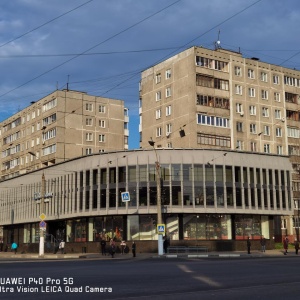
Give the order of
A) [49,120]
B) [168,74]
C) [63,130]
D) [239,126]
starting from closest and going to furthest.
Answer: [239,126], [168,74], [63,130], [49,120]

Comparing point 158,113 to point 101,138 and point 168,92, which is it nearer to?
point 168,92

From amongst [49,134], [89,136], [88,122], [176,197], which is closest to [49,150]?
[49,134]

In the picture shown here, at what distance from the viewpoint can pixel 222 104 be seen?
7000 cm

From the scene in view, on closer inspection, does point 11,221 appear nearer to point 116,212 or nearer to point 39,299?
point 116,212

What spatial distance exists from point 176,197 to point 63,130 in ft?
111

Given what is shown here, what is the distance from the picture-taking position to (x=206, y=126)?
67.5m

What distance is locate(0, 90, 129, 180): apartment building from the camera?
80812 millimetres

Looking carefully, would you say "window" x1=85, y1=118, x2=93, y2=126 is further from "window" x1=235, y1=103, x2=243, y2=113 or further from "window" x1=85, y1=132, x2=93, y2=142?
"window" x1=235, y1=103, x2=243, y2=113

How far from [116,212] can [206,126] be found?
21044 millimetres

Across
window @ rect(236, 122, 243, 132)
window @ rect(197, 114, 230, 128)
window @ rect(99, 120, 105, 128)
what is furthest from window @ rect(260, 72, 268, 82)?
window @ rect(99, 120, 105, 128)

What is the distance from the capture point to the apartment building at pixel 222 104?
222ft

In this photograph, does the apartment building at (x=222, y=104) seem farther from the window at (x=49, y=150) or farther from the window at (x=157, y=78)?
the window at (x=49, y=150)

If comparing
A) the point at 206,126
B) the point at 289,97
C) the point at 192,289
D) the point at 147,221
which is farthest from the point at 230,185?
the point at 192,289

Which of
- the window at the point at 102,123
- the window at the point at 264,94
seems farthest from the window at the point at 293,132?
the window at the point at 102,123
